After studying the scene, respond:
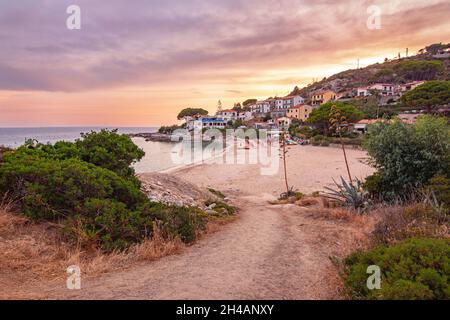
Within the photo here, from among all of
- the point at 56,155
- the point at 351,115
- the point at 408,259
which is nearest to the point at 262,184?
the point at 56,155

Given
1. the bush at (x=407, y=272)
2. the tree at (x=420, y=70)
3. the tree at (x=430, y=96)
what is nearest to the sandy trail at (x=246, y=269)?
the bush at (x=407, y=272)

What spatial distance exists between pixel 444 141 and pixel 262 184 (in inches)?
485

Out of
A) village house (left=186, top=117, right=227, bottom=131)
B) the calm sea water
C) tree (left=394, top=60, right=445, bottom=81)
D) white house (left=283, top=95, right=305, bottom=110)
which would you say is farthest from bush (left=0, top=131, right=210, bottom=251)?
white house (left=283, top=95, right=305, bottom=110)

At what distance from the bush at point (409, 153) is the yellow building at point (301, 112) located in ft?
264

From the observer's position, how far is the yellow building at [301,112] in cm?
9125

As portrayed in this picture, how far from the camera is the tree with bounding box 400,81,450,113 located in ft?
172

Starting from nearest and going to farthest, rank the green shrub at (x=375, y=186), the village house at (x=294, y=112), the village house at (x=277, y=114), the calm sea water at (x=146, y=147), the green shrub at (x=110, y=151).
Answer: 1. the green shrub at (x=110, y=151)
2. the green shrub at (x=375, y=186)
3. the calm sea water at (x=146, y=147)
4. the village house at (x=294, y=112)
5. the village house at (x=277, y=114)

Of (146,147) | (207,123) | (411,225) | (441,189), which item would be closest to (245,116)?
(207,123)

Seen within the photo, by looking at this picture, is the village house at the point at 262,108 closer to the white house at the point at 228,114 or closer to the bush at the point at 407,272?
the white house at the point at 228,114

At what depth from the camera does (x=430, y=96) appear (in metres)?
53.6

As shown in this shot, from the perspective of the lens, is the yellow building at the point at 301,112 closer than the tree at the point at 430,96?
No

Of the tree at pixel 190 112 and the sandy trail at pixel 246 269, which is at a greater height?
the tree at pixel 190 112

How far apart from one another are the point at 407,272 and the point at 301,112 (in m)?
93.2

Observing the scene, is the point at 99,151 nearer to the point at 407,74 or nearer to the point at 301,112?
the point at 301,112
